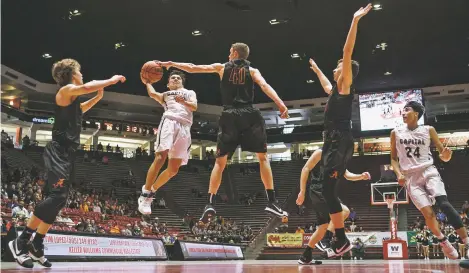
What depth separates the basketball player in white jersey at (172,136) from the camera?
6.88 metres

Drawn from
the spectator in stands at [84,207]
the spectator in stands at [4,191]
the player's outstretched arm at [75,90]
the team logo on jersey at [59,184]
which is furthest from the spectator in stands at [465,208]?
the team logo on jersey at [59,184]

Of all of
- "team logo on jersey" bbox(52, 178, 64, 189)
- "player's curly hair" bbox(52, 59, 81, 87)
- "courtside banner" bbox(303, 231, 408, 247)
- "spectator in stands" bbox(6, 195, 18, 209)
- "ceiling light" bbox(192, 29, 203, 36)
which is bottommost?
"courtside banner" bbox(303, 231, 408, 247)

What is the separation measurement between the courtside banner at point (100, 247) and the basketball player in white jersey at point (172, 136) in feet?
16.3

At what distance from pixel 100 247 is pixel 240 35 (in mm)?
11944

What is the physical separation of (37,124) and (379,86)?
2098 centimetres

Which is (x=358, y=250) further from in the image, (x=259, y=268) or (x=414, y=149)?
(x=259, y=268)

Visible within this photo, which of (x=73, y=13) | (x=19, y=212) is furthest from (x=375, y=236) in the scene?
(x=73, y=13)

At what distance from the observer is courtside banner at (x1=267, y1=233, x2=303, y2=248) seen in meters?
22.0

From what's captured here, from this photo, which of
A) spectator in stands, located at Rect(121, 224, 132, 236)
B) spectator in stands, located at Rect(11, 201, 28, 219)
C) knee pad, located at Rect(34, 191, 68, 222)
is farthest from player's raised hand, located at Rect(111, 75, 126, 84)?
spectator in stands, located at Rect(121, 224, 132, 236)

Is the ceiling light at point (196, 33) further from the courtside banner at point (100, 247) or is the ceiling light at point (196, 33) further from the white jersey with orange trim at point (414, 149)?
the white jersey with orange trim at point (414, 149)

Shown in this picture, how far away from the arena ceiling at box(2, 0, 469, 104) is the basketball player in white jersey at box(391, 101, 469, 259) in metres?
12.2

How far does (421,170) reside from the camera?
6184 mm

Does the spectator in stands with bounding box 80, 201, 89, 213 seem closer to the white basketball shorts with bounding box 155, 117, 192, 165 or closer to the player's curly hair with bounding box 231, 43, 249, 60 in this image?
the white basketball shorts with bounding box 155, 117, 192, 165

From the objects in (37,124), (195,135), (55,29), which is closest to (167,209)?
(195,135)
